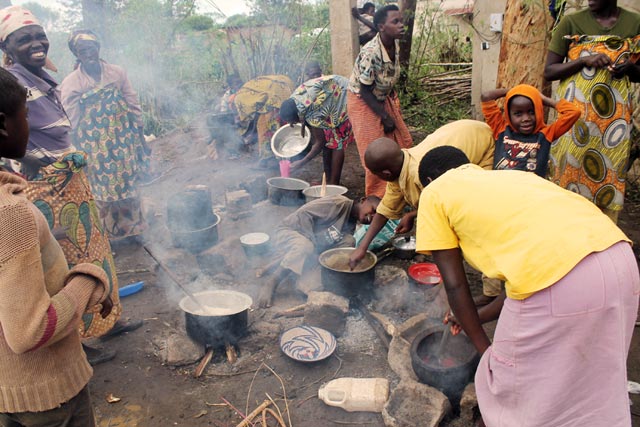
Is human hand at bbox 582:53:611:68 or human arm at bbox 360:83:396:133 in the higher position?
human hand at bbox 582:53:611:68

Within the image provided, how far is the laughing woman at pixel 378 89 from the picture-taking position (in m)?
4.69

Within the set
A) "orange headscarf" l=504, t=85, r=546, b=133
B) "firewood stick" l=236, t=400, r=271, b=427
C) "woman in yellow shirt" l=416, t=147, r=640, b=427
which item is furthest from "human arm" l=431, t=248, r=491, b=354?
"orange headscarf" l=504, t=85, r=546, b=133

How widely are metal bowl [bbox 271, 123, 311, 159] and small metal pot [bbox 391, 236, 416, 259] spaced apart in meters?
2.54

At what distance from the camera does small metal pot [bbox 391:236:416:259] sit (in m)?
4.68

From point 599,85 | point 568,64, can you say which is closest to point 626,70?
point 599,85

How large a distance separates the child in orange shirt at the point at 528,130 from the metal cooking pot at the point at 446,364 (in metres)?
1.43

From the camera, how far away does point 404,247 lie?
468 centimetres

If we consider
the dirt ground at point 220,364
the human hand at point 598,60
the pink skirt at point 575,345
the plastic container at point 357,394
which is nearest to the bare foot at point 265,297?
the dirt ground at point 220,364

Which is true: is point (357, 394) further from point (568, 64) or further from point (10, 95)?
point (568, 64)

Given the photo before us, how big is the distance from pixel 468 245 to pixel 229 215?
4.51 meters

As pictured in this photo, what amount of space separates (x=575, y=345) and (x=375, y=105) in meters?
3.72

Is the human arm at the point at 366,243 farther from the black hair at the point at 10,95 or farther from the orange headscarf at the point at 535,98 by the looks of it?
the black hair at the point at 10,95

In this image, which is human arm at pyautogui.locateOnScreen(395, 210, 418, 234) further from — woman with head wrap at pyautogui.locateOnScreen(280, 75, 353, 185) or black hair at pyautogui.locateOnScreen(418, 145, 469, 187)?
woman with head wrap at pyautogui.locateOnScreen(280, 75, 353, 185)

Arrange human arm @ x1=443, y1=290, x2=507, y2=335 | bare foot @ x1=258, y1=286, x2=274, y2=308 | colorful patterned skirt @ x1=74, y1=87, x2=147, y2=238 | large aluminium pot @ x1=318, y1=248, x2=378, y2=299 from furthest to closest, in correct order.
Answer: colorful patterned skirt @ x1=74, y1=87, x2=147, y2=238
bare foot @ x1=258, y1=286, x2=274, y2=308
large aluminium pot @ x1=318, y1=248, x2=378, y2=299
human arm @ x1=443, y1=290, x2=507, y2=335
